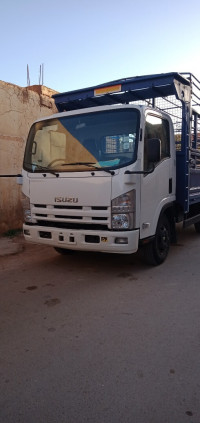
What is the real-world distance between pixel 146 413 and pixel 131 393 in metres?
0.18

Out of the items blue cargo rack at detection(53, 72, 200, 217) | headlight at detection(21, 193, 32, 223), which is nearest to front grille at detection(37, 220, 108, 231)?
headlight at detection(21, 193, 32, 223)

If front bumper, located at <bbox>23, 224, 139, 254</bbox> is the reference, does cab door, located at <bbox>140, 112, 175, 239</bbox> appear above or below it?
above

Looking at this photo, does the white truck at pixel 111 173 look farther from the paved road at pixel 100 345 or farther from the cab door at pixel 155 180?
the paved road at pixel 100 345

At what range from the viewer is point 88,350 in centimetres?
261

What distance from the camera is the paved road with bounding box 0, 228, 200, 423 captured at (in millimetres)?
1988

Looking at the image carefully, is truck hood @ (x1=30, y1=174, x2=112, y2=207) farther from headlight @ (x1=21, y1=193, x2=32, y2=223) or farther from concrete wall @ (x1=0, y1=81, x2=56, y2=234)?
concrete wall @ (x1=0, y1=81, x2=56, y2=234)

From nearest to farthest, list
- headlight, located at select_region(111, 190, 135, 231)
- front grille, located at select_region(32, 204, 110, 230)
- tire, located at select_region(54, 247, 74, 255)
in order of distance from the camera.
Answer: headlight, located at select_region(111, 190, 135, 231), front grille, located at select_region(32, 204, 110, 230), tire, located at select_region(54, 247, 74, 255)

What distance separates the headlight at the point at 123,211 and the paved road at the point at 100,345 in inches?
31.2

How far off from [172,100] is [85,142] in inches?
83.8

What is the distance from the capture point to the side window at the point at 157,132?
417 centimetres

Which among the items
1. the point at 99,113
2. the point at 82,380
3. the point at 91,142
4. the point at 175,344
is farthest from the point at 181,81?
the point at 82,380

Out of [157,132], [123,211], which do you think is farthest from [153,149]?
[123,211]

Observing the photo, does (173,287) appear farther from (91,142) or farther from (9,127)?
(9,127)

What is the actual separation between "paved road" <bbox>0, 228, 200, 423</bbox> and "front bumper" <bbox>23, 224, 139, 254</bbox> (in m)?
0.48
